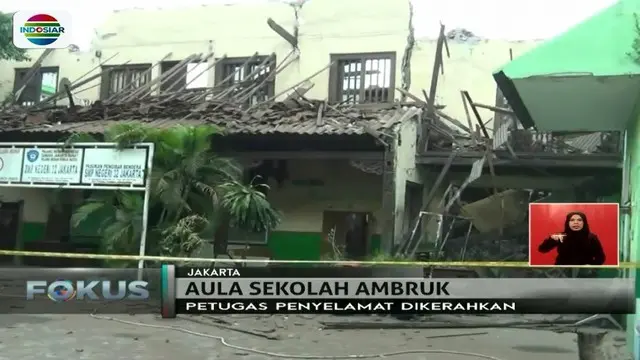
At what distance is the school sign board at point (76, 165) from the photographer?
1145 centimetres

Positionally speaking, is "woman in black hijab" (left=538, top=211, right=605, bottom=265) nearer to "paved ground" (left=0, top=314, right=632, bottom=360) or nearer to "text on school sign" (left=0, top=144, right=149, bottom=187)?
"paved ground" (left=0, top=314, right=632, bottom=360)

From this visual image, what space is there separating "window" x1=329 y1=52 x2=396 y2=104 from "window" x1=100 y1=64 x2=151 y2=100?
5227 mm

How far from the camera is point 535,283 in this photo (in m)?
6.57

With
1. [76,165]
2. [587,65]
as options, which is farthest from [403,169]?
[587,65]

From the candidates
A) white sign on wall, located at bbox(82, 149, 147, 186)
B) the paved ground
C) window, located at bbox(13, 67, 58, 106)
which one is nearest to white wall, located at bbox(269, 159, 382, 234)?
white sign on wall, located at bbox(82, 149, 147, 186)

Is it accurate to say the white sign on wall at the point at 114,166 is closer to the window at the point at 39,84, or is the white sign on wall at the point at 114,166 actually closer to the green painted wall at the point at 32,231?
the green painted wall at the point at 32,231

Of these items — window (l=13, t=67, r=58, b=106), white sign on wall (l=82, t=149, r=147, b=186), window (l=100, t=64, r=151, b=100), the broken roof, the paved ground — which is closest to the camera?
the paved ground

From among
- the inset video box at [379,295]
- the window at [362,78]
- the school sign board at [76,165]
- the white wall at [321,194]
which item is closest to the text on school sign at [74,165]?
the school sign board at [76,165]

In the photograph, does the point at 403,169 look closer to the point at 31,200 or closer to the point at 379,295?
the point at 379,295

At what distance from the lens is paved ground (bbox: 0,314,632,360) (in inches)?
294

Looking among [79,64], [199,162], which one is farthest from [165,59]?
[199,162]

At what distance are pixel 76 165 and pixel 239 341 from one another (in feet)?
17.4

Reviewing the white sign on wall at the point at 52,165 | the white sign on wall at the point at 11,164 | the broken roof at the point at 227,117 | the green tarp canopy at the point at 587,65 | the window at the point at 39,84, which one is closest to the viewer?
the green tarp canopy at the point at 587,65

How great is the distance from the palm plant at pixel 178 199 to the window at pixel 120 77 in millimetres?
6574
